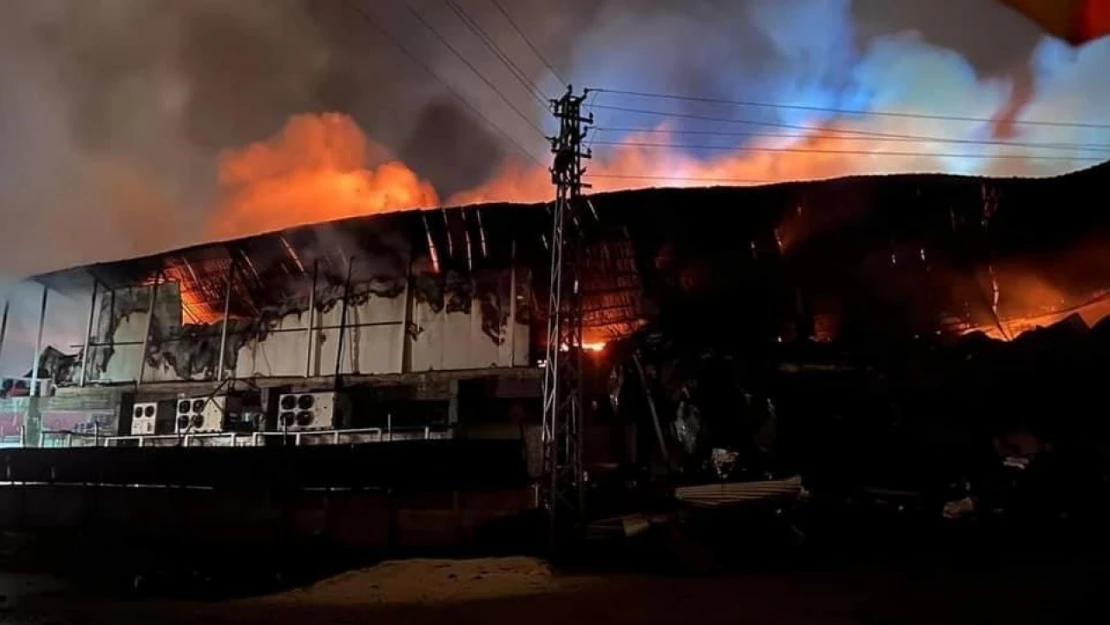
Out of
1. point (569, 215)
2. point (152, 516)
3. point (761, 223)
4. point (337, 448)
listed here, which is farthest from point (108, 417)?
point (761, 223)

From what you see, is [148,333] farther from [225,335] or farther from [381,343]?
[381,343]

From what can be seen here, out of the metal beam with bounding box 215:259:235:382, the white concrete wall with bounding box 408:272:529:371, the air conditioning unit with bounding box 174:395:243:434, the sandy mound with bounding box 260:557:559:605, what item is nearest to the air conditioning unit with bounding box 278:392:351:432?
the air conditioning unit with bounding box 174:395:243:434

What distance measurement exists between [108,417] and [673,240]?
1820cm

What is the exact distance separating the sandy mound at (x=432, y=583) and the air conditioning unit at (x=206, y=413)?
1005 cm

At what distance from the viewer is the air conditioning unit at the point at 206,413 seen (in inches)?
830

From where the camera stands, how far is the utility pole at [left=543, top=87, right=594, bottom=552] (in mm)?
12883

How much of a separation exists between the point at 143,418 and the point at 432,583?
48.8ft

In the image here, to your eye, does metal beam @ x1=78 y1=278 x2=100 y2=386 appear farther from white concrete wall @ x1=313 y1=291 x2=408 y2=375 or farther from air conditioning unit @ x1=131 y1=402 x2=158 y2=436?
white concrete wall @ x1=313 y1=291 x2=408 y2=375

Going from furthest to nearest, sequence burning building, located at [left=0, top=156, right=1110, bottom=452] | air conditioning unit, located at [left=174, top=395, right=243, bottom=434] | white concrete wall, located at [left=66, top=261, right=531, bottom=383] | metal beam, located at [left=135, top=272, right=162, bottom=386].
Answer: metal beam, located at [left=135, top=272, right=162, bottom=386] < air conditioning unit, located at [left=174, top=395, right=243, bottom=434] < white concrete wall, located at [left=66, top=261, right=531, bottom=383] < burning building, located at [left=0, top=156, right=1110, bottom=452]

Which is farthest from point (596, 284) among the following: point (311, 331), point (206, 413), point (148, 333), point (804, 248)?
point (148, 333)

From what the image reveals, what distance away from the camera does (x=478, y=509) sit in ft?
46.7

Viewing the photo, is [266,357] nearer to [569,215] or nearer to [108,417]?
[108,417]

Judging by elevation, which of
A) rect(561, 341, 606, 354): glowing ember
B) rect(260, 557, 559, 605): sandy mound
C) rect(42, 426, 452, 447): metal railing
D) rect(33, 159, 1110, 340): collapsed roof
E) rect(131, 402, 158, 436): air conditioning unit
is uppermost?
rect(33, 159, 1110, 340): collapsed roof

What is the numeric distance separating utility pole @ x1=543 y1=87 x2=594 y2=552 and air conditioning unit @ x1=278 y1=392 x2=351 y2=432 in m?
8.60
